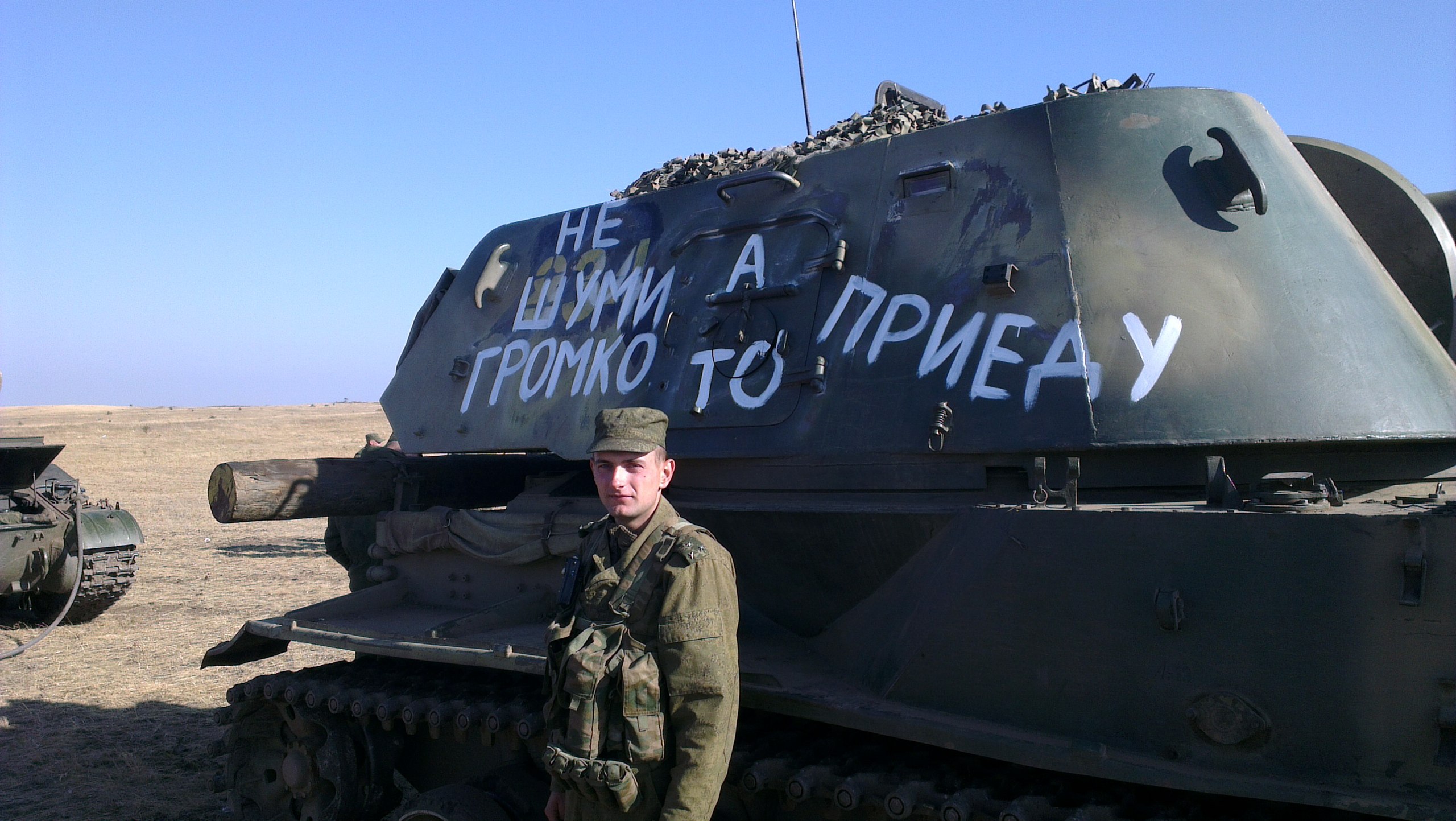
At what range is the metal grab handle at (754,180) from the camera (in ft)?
14.8

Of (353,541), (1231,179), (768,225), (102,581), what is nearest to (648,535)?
(768,225)

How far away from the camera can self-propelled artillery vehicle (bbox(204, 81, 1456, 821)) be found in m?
2.70

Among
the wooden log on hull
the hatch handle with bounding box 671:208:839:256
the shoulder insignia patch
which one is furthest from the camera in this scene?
the wooden log on hull

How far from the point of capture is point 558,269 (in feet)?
17.6

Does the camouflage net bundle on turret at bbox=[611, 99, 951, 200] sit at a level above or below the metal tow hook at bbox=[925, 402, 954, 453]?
Answer: above

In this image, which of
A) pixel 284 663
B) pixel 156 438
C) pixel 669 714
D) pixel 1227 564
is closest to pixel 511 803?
pixel 669 714

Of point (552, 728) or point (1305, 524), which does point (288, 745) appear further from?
point (1305, 524)

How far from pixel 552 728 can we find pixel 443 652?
1224 mm

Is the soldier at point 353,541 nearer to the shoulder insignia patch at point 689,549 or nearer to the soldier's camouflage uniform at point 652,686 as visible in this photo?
the soldier's camouflage uniform at point 652,686

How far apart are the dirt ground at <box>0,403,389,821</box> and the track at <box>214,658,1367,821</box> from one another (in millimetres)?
1239

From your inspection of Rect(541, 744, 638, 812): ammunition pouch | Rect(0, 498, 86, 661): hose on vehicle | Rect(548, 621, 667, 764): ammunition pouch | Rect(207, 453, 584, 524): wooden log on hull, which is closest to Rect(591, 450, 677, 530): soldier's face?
Rect(548, 621, 667, 764): ammunition pouch

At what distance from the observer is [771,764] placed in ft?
11.0

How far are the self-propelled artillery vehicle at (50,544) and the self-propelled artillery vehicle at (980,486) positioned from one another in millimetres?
6610

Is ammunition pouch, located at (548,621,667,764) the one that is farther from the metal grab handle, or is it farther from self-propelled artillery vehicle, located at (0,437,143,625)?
self-propelled artillery vehicle, located at (0,437,143,625)
